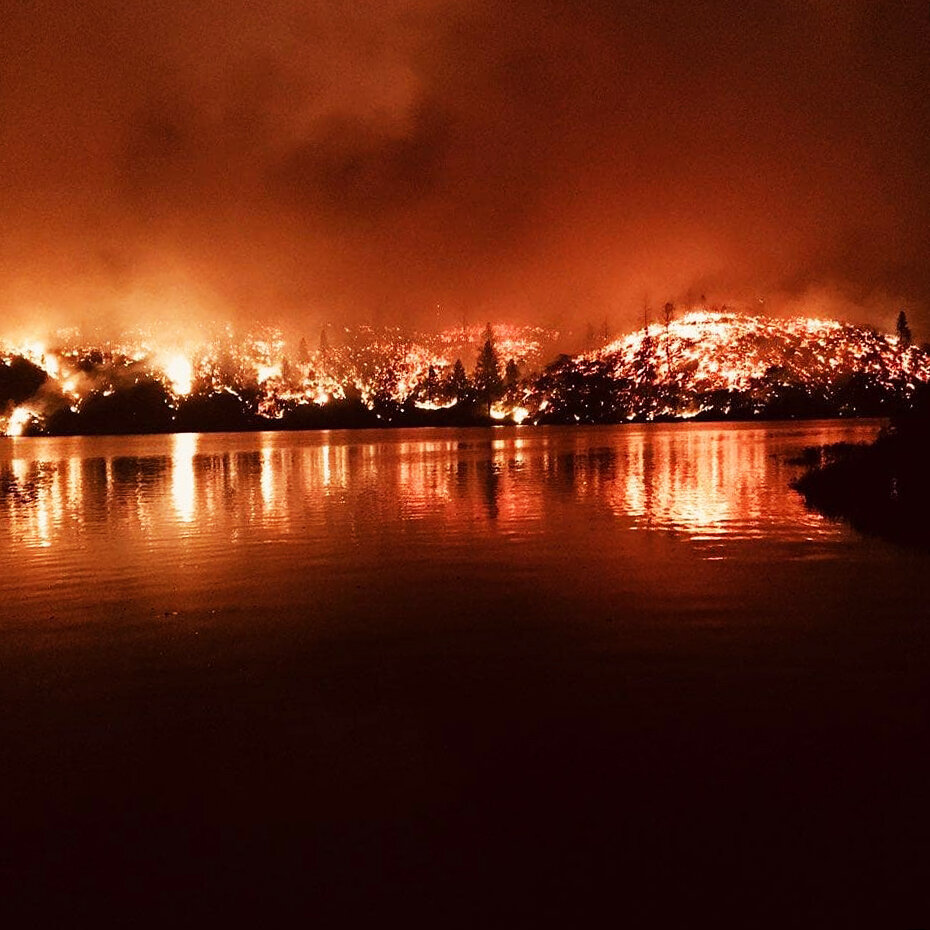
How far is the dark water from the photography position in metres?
8.33

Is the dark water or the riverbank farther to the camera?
the riverbank

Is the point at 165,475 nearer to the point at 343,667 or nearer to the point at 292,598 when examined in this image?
the point at 292,598

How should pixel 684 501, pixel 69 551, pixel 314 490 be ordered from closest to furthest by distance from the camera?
pixel 69 551 < pixel 684 501 < pixel 314 490

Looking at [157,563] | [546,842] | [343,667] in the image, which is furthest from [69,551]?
[546,842]

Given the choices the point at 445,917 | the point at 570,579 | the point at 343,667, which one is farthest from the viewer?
the point at 570,579

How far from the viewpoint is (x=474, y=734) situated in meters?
11.8

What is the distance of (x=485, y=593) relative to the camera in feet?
69.8

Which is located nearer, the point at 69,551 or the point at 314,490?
the point at 69,551

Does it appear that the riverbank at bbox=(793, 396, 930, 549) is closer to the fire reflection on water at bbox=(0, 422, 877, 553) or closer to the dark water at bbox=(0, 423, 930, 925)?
the fire reflection on water at bbox=(0, 422, 877, 553)

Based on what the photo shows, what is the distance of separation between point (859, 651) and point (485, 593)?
29.0 ft

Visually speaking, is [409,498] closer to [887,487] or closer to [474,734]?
[887,487]

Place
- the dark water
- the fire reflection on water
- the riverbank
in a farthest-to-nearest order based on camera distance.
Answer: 1. the fire reflection on water
2. the riverbank
3. the dark water

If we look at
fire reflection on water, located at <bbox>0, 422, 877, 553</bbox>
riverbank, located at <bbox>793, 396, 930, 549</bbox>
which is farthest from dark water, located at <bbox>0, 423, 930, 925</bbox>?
fire reflection on water, located at <bbox>0, 422, 877, 553</bbox>

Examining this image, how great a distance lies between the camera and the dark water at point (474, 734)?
328 inches
